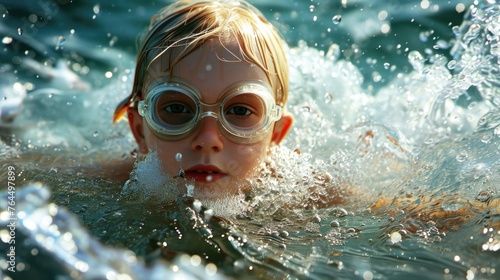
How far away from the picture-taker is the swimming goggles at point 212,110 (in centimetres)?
277

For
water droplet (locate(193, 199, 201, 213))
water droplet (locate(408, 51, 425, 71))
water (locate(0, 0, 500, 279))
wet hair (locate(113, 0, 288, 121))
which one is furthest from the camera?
water droplet (locate(408, 51, 425, 71))

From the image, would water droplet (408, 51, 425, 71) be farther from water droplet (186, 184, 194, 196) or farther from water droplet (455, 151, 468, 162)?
water droplet (186, 184, 194, 196)

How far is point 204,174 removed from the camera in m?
2.80

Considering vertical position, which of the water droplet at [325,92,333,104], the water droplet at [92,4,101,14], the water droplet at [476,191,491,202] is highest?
the water droplet at [92,4,101,14]

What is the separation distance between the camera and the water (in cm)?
216

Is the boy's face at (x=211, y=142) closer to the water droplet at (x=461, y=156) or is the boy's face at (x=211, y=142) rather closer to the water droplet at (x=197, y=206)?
the water droplet at (x=197, y=206)

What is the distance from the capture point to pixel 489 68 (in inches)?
141

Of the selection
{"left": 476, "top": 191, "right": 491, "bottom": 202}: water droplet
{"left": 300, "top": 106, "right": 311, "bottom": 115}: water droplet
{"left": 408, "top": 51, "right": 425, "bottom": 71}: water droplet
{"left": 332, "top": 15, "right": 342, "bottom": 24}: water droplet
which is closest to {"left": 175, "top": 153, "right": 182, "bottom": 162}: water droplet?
{"left": 476, "top": 191, "right": 491, "bottom": 202}: water droplet

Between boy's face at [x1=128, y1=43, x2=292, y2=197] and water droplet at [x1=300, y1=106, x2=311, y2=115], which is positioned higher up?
water droplet at [x1=300, y1=106, x2=311, y2=115]

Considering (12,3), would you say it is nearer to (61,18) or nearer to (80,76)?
(61,18)

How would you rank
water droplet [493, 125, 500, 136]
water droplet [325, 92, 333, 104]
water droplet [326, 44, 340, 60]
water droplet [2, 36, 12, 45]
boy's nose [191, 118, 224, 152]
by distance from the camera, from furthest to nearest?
1. water droplet [2, 36, 12, 45]
2. water droplet [326, 44, 340, 60]
3. water droplet [325, 92, 333, 104]
4. water droplet [493, 125, 500, 136]
5. boy's nose [191, 118, 224, 152]

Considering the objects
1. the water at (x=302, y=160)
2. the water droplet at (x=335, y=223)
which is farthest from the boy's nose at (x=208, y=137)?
the water droplet at (x=335, y=223)

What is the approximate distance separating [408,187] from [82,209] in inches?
58.1

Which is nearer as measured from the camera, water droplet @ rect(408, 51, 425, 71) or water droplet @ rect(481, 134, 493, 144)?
water droplet @ rect(481, 134, 493, 144)
